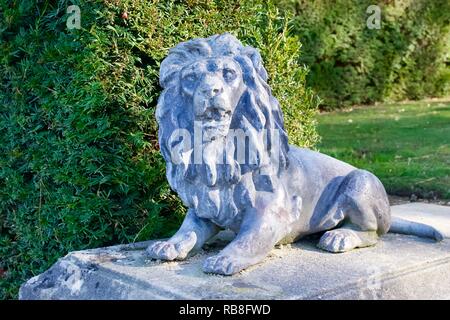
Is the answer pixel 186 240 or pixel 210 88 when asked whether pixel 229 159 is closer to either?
pixel 210 88

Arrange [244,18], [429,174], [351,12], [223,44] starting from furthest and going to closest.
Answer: [351,12] → [429,174] → [244,18] → [223,44]

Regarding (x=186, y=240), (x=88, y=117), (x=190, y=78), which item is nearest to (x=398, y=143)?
(x=88, y=117)

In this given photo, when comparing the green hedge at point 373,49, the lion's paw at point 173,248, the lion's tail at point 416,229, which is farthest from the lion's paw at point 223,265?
the green hedge at point 373,49

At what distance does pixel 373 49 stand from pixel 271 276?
32.7ft

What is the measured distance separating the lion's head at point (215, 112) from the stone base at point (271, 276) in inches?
17.2

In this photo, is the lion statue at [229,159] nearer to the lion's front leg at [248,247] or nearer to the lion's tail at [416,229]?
the lion's front leg at [248,247]

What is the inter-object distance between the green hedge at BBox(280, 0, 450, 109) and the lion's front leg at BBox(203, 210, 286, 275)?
8029 mm

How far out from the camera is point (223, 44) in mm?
3400

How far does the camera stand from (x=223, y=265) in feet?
10.4

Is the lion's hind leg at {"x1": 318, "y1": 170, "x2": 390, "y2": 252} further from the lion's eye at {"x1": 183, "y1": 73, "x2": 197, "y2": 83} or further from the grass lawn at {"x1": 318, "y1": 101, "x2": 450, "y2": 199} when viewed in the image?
the grass lawn at {"x1": 318, "y1": 101, "x2": 450, "y2": 199}
